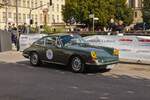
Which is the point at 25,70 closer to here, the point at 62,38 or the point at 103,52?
the point at 62,38

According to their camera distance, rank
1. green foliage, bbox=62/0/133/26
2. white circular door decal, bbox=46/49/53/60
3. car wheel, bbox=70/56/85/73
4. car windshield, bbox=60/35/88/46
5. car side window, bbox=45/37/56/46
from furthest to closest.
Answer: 1. green foliage, bbox=62/0/133/26
2. car side window, bbox=45/37/56/46
3. white circular door decal, bbox=46/49/53/60
4. car windshield, bbox=60/35/88/46
5. car wheel, bbox=70/56/85/73

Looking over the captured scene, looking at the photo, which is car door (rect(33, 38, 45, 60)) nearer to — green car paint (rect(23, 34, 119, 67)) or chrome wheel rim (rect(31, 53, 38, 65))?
green car paint (rect(23, 34, 119, 67))

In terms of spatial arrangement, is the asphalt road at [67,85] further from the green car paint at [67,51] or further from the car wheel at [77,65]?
the green car paint at [67,51]

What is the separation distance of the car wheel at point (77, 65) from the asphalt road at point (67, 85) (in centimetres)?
25

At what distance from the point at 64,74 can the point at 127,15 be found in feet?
225

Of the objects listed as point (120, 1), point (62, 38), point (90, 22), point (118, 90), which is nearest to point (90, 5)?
point (90, 22)

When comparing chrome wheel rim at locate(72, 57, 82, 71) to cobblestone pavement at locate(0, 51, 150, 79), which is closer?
cobblestone pavement at locate(0, 51, 150, 79)

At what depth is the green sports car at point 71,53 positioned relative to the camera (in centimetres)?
1427

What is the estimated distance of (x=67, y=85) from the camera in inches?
465

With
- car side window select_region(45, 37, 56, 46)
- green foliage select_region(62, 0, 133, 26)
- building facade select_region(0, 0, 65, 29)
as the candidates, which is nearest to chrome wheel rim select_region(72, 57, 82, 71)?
car side window select_region(45, 37, 56, 46)

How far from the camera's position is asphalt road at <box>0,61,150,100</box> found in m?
10.1

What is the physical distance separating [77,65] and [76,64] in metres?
0.07

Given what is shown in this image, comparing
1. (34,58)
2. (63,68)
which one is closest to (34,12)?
(34,58)

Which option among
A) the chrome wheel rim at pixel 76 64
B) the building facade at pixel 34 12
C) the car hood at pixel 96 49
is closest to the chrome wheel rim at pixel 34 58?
the car hood at pixel 96 49
